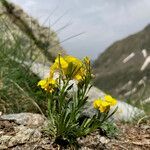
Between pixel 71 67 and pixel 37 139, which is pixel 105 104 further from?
pixel 37 139

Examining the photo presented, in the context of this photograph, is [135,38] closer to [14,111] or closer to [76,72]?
[14,111]

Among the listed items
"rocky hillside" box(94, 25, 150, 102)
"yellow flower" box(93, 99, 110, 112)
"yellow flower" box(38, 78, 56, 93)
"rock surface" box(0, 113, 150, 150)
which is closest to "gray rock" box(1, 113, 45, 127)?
"rock surface" box(0, 113, 150, 150)

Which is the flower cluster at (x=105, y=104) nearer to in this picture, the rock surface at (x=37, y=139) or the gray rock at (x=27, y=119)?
the rock surface at (x=37, y=139)

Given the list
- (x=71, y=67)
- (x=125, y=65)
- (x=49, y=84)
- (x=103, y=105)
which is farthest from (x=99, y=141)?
(x=125, y=65)

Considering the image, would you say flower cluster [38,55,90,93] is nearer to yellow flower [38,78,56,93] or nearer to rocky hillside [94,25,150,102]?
yellow flower [38,78,56,93]

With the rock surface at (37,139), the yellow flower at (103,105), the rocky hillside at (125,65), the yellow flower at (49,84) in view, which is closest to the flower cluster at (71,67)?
A: the yellow flower at (49,84)
